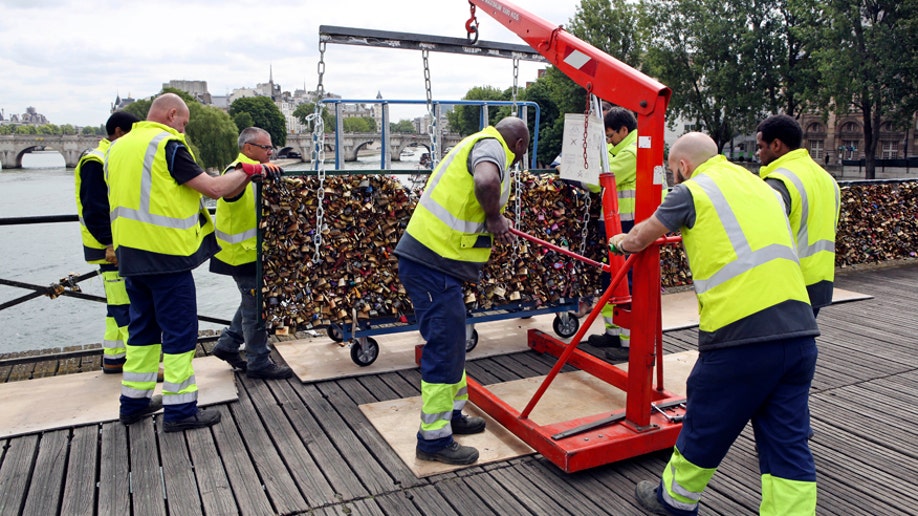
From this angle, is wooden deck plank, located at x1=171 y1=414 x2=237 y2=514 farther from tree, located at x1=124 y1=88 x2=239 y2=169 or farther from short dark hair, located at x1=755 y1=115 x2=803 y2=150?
tree, located at x1=124 y1=88 x2=239 y2=169

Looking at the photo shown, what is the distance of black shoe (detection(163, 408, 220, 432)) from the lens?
4.28m

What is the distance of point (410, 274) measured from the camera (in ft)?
12.9

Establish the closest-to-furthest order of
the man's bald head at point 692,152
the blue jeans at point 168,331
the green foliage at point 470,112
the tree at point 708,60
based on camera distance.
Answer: the man's bald head at point 692,152, the blue jeans at point 168,331, the tree at point 708,60, the green foliage at point 470,112

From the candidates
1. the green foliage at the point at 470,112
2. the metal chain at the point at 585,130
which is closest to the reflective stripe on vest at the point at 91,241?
the metal chain at the point at 585,130

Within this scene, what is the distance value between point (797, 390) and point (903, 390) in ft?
9.78

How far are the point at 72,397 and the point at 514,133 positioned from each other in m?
3.63

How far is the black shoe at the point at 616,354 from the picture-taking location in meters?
5.79

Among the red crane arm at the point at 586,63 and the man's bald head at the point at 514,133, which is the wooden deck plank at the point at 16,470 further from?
the red crane arm at the point at 586,63

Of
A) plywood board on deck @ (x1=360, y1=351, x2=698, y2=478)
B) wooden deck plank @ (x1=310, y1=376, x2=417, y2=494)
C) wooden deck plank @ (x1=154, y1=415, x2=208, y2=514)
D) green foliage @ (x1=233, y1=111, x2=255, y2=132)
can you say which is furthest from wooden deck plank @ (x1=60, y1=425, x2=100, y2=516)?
green foliage @ (x1=233, y1=111, x2=255, y2=132)

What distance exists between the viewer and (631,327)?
395cm

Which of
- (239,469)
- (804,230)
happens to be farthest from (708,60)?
(239,469)

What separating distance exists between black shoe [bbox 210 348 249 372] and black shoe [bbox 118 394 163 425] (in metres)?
0.66

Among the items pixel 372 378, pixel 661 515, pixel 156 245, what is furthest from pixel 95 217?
pixel 661 515

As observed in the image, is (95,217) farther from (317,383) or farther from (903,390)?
(903,390)
